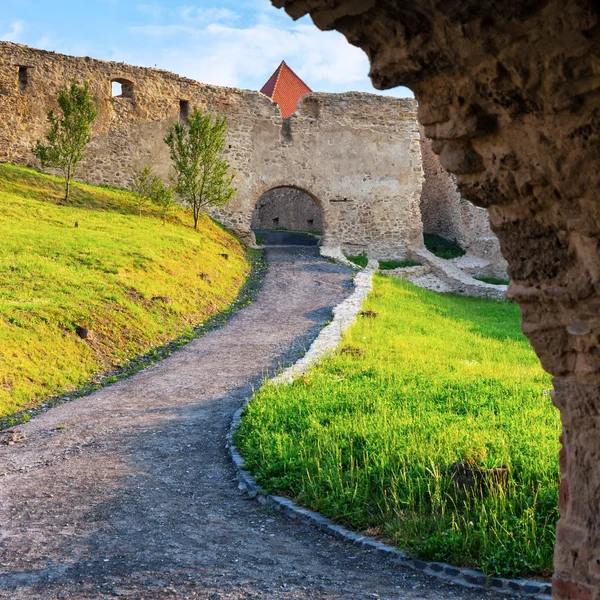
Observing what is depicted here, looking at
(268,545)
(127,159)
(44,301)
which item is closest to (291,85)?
(127,159)

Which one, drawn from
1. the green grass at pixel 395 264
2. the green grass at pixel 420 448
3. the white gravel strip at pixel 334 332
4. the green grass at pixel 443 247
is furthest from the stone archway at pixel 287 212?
the green grass at pixel 420 448

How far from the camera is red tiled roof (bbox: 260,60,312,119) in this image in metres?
33.3

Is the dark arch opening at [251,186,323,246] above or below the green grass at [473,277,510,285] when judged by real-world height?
above

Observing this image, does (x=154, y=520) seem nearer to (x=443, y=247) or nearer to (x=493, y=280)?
(x=493, y=280)

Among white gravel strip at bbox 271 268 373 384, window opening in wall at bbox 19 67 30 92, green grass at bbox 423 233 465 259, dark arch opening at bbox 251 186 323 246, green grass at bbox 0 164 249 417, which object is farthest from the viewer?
dark arch opening at bbox 251 186 323 246

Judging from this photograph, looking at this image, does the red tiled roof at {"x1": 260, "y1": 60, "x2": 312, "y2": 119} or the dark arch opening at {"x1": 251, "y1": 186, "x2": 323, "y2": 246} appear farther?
the red tiled roof at {"x1": 260, "y1": 60, "x2": 312, "y2": 119}

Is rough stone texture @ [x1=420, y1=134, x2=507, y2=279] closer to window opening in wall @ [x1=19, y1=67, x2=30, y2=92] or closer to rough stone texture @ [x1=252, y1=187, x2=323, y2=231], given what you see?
rough stone texture @ [x1=252, y1=187, x2=323, y2=231]

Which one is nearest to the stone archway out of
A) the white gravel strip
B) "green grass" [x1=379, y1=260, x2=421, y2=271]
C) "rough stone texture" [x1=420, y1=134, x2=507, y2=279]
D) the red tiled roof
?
the red tiled roof

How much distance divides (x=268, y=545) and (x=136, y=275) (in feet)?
32.0

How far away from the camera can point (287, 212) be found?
32.7m

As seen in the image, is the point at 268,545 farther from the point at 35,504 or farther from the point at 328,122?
the point at 328,122

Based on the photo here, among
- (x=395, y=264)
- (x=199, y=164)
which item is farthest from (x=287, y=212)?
(x=199, y=164)

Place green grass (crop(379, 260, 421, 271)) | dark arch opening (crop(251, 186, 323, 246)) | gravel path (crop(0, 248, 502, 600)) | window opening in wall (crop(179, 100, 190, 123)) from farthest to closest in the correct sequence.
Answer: dark arch opening (crop(251, 186, 323, 246)) → green grass (crop(379, 260, 421, 271)) → window opening in wall (crop(179, 100, 190, 123)) → gravel path (crop(0, 248, 502, 600))

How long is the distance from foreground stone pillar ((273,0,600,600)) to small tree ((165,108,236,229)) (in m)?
18.9
